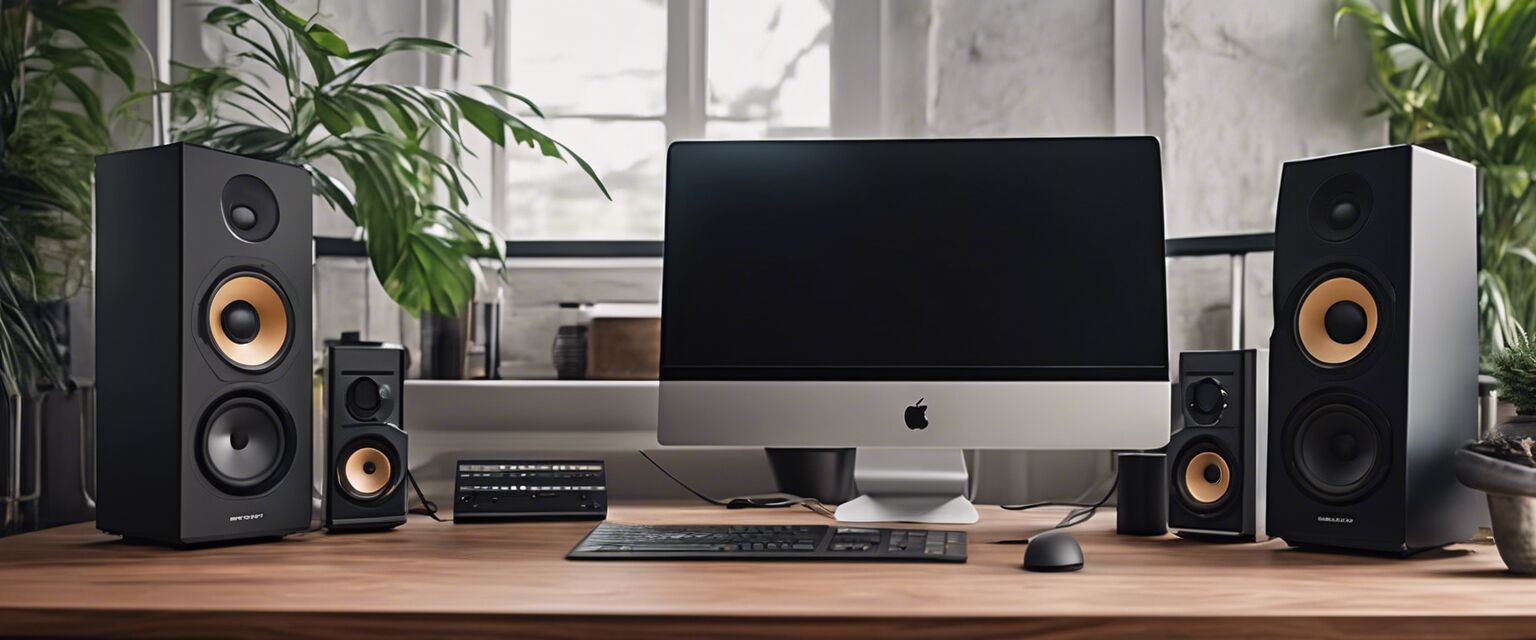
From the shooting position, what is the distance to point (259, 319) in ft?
3.88

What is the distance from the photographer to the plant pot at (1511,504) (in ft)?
3.17

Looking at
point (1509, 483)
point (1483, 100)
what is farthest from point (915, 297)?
point (1483, 100)

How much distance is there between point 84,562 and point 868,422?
2.69 ft

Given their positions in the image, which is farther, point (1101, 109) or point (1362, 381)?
point (1101, 109)

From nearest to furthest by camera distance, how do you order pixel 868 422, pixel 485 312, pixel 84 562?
1. pixel 84 562
2. pixel 868 422
3. pixel 485 312

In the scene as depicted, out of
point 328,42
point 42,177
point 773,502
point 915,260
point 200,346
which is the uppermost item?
point 328,42

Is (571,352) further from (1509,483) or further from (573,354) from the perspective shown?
(1509,483)

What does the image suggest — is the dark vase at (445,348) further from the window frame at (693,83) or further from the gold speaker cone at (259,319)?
the gold speaker cone at (259,319)

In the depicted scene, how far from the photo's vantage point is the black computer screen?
1.27 metres

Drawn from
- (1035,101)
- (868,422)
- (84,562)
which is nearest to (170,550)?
(84,562)

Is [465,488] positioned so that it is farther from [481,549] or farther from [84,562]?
[84,562]

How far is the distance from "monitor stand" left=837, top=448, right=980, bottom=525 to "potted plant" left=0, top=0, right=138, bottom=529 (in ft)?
3.71

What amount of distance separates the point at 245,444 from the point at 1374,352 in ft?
3.90

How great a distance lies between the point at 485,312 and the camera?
1.82 m
